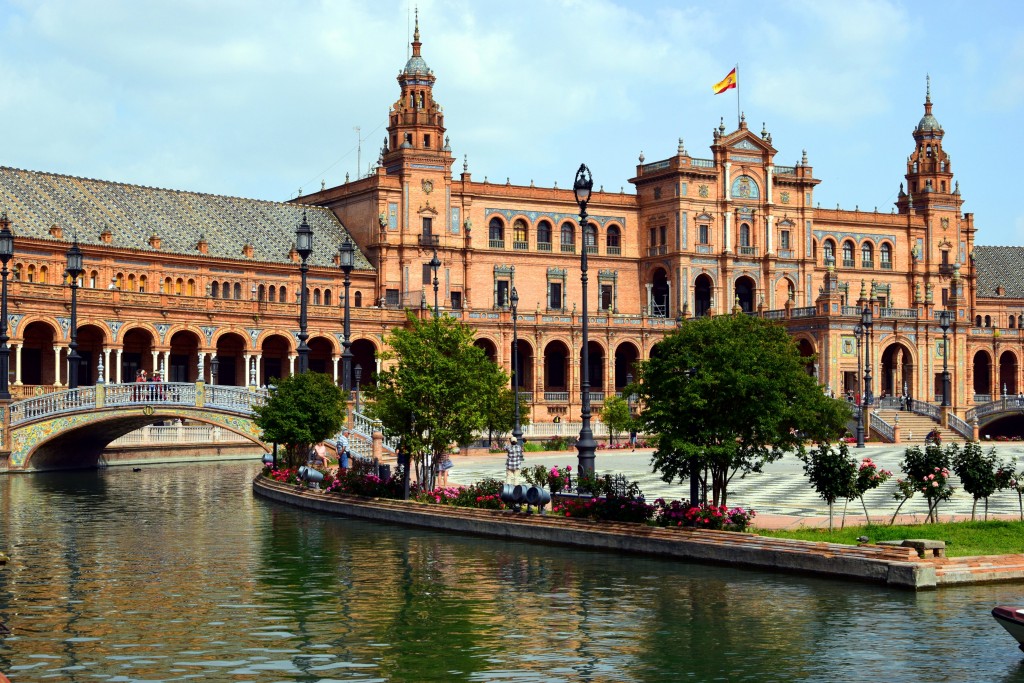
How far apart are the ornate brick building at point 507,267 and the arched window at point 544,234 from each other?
19 cm

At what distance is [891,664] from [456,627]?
666cm

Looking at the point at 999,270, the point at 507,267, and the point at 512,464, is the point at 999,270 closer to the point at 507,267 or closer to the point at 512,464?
the point at 507,267

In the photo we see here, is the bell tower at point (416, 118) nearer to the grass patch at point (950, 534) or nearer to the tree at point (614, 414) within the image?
the tree at point (614, 414)

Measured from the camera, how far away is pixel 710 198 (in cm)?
9925

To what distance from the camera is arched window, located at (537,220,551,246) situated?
99.1m

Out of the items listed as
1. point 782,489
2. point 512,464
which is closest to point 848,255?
point 782,489

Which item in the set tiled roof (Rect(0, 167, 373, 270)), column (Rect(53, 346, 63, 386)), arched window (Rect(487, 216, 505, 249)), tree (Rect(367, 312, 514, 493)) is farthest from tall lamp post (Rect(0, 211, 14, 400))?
arched window (Rect(487, 216, 505, 249))

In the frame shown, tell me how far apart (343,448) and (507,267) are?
166ft

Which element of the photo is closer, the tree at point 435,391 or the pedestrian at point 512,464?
the pedestrian at point 512,464

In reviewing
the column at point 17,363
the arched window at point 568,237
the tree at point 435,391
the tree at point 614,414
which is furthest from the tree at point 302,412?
the arched window at point 568,237

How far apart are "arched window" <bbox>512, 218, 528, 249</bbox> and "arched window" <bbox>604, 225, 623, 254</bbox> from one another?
6298mm

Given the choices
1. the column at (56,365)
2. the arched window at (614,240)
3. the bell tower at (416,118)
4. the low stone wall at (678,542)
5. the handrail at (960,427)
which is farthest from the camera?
the arched window at (614,240)

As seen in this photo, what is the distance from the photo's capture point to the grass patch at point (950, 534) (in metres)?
26.4

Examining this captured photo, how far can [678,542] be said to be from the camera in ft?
92.9
